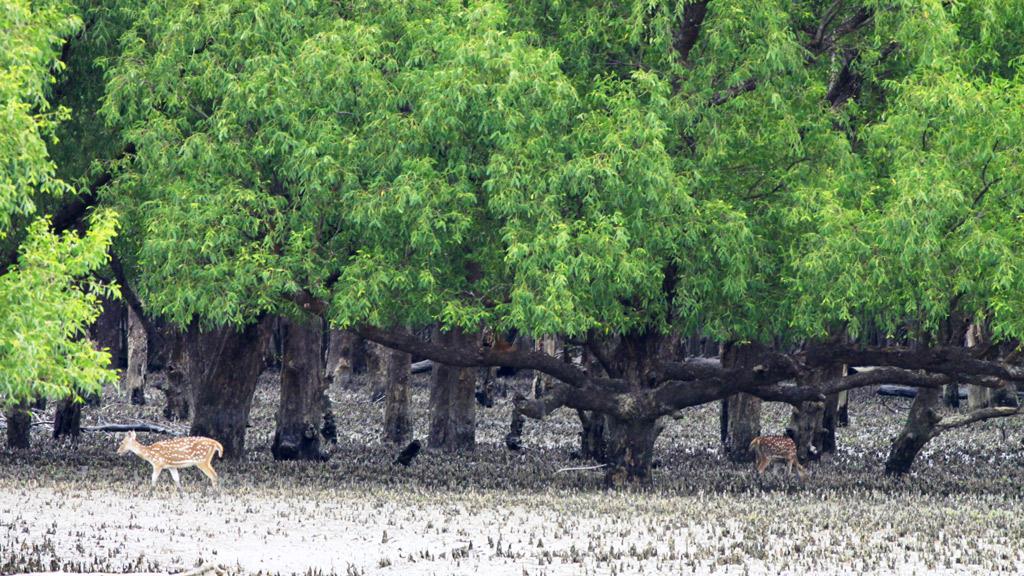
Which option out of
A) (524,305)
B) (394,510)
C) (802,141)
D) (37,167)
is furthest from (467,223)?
(37,167)

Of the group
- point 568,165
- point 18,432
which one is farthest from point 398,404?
point 568,165

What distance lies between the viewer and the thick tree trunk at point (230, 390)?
3031cm

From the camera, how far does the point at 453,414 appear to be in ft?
118

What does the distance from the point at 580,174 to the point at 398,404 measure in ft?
54.2

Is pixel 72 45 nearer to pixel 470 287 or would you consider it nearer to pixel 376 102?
pixel 376 102

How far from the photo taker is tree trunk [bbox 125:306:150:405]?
50750 mm

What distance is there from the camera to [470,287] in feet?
82.3

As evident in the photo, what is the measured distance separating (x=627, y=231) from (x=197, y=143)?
719 centimetres

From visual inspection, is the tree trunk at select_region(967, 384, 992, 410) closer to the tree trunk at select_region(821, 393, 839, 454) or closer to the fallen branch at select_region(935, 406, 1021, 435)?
the tree trunk at select_region(821, 393, 839, 454)

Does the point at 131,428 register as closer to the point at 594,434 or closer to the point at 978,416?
the point at 594,434

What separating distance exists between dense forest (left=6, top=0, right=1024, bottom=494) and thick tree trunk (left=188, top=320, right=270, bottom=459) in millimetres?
4211

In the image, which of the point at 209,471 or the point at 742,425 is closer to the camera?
the point at 209,471

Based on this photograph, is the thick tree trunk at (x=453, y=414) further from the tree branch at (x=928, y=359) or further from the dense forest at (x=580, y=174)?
the tree branch at (x=928, y=359)

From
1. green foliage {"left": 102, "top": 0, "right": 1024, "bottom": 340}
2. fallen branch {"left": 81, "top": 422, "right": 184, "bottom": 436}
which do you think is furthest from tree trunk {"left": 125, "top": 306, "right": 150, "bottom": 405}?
green foliage {"left": 102, "top": 0, "right": 1024, "bottom": 340}
